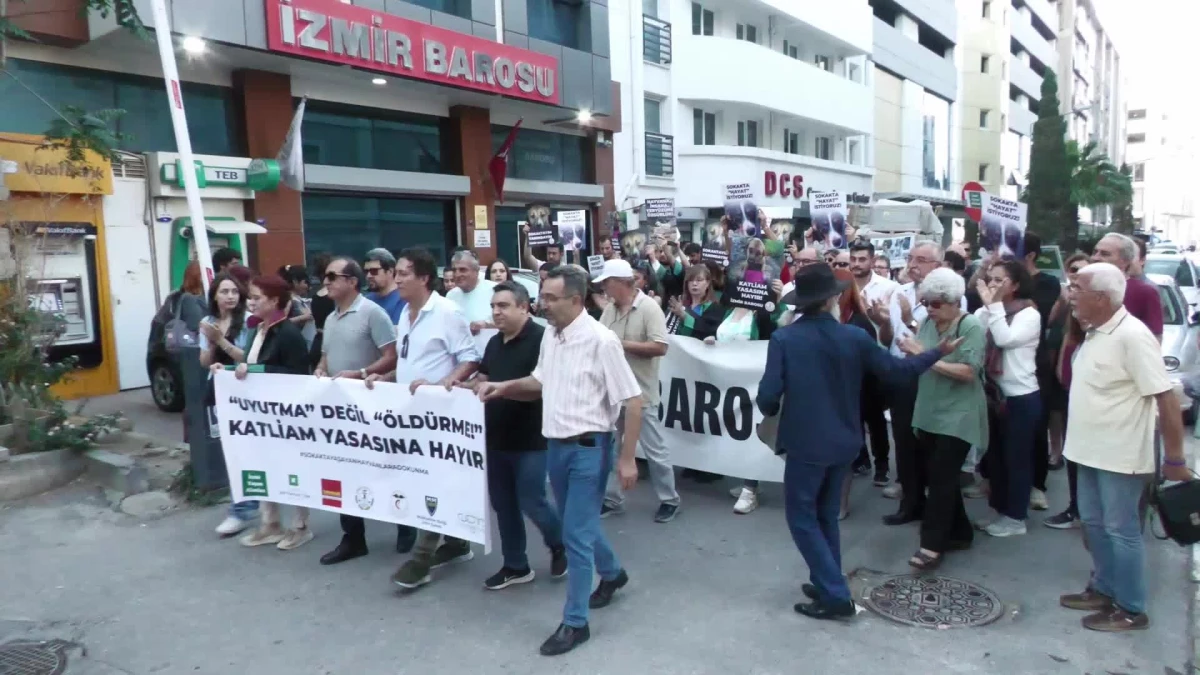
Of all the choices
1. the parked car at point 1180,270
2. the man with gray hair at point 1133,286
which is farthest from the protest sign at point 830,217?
the man with gray hair at point 1133,286

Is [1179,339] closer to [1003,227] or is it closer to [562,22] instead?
[1003,227]

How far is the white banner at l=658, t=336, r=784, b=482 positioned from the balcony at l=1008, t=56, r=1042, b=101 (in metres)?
51.3

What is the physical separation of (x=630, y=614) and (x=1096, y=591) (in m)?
2.41

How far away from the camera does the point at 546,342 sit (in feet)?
14.6

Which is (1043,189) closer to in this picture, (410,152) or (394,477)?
(410,152)

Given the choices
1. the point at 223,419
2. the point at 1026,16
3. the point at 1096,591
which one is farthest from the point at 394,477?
the point at 1026,16

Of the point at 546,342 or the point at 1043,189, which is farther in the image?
the point at 1043,189

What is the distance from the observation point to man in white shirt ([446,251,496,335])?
6.89 meters

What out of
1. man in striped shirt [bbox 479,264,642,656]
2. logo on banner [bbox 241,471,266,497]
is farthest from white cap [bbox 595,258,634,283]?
logo on banner [bbox 241,471,266,497]

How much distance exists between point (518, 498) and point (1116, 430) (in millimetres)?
3015

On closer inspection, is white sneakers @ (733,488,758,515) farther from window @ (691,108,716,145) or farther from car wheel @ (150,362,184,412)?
window @ (691,108,716,145)

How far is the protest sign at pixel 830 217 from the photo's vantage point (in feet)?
45.6

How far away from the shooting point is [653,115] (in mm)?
23688

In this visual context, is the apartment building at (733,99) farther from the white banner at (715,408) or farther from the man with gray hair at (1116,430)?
the man with gray hair at (1116,430)
